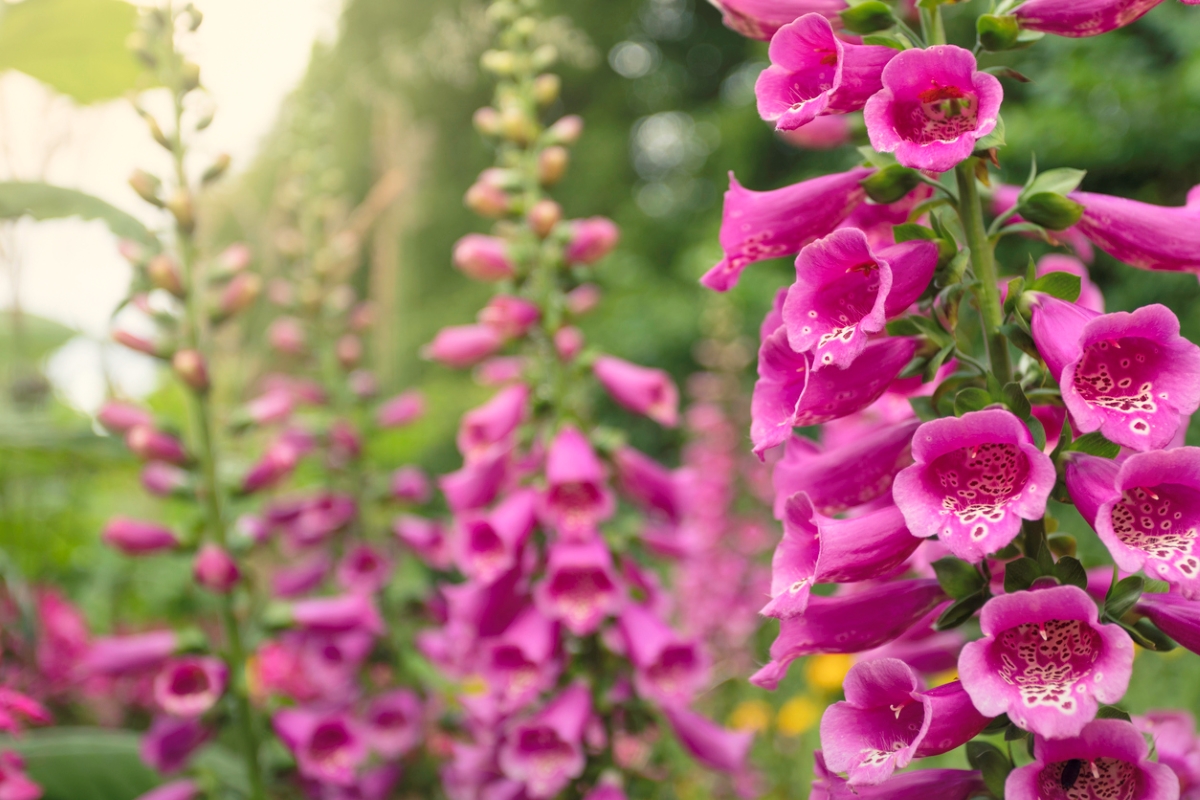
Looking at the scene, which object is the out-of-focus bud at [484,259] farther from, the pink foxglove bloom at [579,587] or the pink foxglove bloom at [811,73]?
the pink foxglove bloom at [811,73]

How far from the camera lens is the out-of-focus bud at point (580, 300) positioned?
1390 mm

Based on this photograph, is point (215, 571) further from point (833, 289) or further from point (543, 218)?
point (833, 289)

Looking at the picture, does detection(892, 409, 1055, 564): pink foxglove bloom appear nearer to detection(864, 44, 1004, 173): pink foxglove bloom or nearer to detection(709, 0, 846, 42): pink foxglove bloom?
detection(864, 44, 1004, 173): pink foxglove bloom

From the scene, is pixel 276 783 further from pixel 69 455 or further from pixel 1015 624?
pixel 1015 624

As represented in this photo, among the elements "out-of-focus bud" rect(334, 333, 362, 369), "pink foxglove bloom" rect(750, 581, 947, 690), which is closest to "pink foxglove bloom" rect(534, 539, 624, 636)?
"pink foxglove bloom" rect(750, 581, 947, 690)

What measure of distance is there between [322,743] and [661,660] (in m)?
0.57

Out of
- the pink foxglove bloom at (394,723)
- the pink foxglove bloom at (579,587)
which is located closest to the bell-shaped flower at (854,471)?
the pink foxglove bloom at (579,587)

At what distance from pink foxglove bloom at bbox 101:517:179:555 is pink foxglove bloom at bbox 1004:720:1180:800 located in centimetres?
121

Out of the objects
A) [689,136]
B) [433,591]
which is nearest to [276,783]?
[433,591]

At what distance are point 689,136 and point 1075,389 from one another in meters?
6.86

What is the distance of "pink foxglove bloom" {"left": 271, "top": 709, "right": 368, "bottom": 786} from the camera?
1359mm

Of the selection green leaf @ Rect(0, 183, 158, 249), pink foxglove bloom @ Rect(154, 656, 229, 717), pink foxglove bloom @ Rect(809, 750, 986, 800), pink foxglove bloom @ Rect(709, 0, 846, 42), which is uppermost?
pink foxglove bloom @ Rect(709, 0, 846, 42)

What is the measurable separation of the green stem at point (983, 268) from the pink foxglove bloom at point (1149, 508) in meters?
0.09

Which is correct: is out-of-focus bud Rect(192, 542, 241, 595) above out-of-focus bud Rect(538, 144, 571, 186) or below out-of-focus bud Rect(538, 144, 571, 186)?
below
